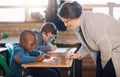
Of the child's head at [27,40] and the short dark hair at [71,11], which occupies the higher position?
the short dark hair at [71,11]

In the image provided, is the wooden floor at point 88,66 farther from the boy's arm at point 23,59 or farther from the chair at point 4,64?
the boy's arm at point 23,59

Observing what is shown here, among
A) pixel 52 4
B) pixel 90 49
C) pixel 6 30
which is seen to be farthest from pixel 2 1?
pixel 90 49

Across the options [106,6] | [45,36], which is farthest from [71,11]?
[106,6]

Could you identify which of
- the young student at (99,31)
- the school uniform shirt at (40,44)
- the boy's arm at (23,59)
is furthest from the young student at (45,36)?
the young student at (99,31)

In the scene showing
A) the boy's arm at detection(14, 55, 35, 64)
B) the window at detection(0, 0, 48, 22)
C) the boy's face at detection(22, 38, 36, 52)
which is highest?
the window at detection(0, 0, 48, 22)

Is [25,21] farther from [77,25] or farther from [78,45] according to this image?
[77,25]

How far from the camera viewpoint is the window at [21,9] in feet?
18.4

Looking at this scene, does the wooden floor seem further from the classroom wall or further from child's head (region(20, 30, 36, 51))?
child's head (region(20, 30, 36, 51))

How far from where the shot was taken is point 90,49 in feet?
9.00

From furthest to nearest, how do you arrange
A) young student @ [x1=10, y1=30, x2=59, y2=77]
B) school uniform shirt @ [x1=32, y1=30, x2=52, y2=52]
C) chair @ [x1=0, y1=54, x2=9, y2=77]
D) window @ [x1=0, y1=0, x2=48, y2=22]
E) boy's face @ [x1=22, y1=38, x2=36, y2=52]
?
window @ [x1=0, y1=0, x2=48, y2=22]
school uniform shirt @ [x1=32, y1=30, x2=52, y2=52]
chair @ [x1=0, y1=54, x2=9, y2=77]
boy's face @ [x1=22, y1=38, x2=36, y2=52]
young student @ [x1=10, y1=30, x2=59, y2=77]

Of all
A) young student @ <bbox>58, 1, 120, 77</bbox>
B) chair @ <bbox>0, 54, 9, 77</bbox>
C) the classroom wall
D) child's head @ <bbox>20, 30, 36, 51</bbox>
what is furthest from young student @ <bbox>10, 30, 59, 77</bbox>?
the classroom wall

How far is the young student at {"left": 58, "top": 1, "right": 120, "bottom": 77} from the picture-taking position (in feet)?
8.23

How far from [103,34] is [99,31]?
5 centimetres

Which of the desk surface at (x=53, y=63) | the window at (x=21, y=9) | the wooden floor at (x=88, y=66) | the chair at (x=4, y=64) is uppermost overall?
the window at (x=21, y=9)
